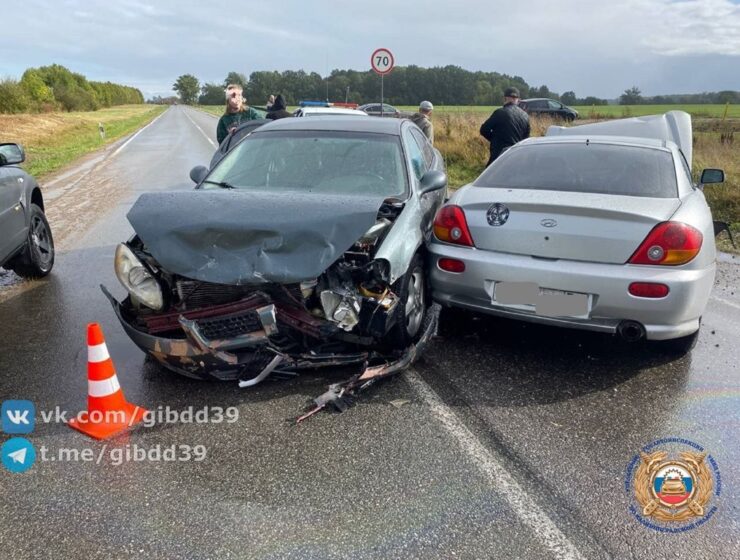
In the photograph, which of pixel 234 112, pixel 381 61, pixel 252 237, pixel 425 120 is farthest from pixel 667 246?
pixel 381 61

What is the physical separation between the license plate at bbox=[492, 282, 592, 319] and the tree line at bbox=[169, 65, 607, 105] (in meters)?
57.0

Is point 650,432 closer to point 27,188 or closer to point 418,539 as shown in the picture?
point 418,539

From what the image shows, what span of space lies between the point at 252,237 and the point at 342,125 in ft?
6.93

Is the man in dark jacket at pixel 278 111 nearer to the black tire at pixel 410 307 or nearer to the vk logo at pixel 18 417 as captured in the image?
the black tire at pixel 410 307

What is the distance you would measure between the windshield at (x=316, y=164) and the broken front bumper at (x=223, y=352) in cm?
141

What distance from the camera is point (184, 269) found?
3238 millimetres

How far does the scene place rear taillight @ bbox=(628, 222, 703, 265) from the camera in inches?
134

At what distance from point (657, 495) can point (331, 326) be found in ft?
6.19

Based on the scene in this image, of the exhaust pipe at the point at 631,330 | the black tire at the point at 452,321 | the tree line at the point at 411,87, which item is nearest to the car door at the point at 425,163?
the black tire at the point at 452,321

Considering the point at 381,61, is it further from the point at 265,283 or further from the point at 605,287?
the point at 265,283

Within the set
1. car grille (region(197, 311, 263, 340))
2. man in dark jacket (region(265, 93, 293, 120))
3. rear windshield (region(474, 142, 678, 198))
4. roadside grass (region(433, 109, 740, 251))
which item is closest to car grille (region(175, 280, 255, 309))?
car grille (region(197, 311, 263, 340))

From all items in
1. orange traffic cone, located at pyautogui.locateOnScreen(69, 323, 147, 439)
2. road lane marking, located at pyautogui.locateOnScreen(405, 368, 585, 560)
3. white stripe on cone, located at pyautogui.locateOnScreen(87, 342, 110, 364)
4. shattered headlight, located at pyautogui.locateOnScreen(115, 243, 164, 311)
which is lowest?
road lane marking, located at pyautogui.locateOnScreen(405, 368, 585, 560)

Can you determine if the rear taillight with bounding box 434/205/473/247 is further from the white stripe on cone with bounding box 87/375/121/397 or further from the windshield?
the white stripe on cone with bounding box 87/375/121/397

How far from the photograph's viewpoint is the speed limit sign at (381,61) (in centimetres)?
1334
